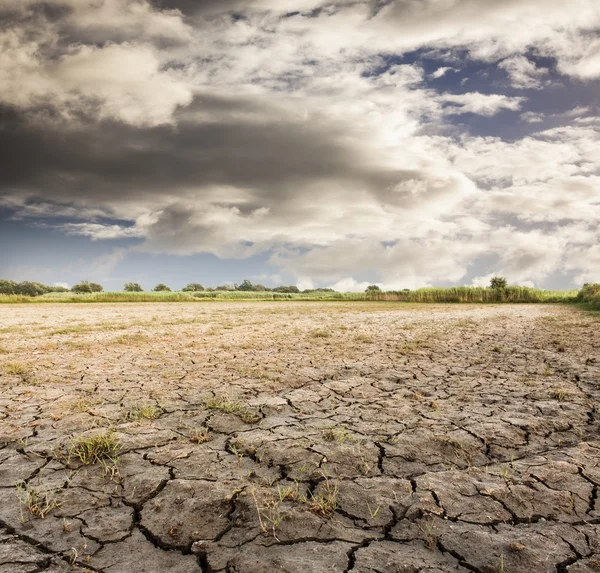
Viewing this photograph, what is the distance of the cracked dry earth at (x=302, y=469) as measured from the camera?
1.82 metres

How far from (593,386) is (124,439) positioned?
16.6ft

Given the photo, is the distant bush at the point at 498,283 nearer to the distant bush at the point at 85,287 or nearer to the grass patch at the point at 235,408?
the grass patch at the point at 235,408

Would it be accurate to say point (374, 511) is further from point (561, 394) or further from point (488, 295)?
point (488, 295)

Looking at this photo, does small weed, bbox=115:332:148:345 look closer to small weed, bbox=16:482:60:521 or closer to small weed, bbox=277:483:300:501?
small weed, bbox=16:482:60:521

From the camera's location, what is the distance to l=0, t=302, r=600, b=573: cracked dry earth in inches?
71.5

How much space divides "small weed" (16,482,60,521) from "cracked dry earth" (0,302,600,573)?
0.01m

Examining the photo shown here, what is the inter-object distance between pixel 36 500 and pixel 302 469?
1567mm

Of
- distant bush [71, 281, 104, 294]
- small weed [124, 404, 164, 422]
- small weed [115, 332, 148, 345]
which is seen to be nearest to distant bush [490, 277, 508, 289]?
small weed [115, 332, 148, 345]

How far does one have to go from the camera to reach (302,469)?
254 cm

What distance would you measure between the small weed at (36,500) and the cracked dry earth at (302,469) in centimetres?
1

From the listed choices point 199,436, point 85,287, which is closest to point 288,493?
point 199,436

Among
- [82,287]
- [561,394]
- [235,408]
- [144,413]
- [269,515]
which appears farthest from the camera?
[82,287]

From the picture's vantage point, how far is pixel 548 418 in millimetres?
3480

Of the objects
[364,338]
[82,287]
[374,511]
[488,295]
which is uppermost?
[82,287]
